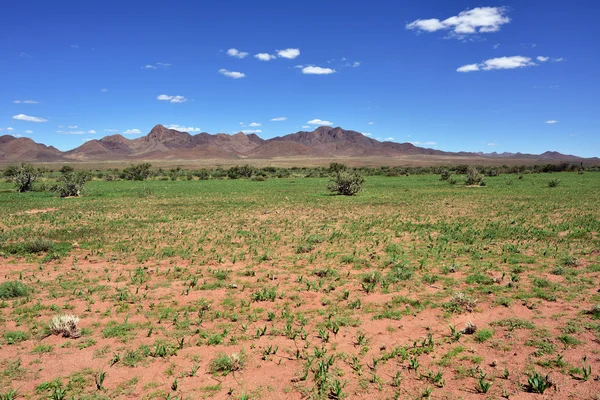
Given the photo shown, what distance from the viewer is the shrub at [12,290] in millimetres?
8047

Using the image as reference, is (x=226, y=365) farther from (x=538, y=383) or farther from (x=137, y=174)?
(x=137, y=174)

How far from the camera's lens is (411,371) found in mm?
5305

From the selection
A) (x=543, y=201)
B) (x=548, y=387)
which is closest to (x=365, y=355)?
(x=548, y=387)

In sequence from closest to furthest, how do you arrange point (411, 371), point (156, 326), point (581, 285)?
point (411, 371) → point (156, 326) → point (581, 285)

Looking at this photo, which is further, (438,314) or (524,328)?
(438,314)

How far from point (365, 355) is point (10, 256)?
39.5 ft

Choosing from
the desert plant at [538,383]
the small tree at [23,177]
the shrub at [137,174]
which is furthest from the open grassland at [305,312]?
the shrub at [137,174]

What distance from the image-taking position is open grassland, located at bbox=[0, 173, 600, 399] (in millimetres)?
5070

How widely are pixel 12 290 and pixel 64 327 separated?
302cm

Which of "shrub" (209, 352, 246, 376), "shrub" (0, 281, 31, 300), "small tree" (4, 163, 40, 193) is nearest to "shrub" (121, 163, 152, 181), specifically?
"small tree" (4, 163, 40, 193)

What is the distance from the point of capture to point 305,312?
7387 millimetres

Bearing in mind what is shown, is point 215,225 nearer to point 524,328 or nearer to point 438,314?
point 438,314

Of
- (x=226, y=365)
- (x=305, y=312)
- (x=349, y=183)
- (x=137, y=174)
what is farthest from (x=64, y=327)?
(x=137, y=174)

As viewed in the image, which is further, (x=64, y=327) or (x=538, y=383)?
(x=64, y=327)
